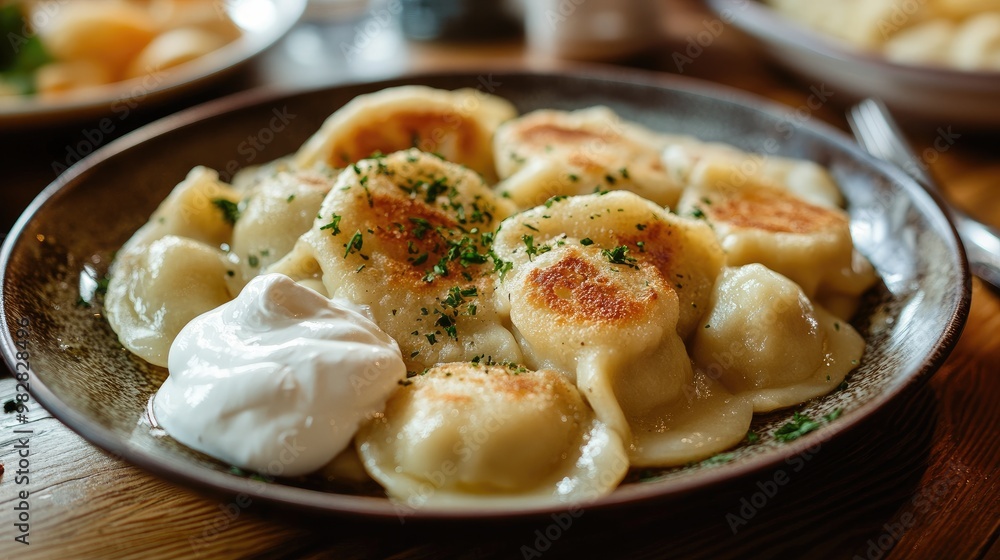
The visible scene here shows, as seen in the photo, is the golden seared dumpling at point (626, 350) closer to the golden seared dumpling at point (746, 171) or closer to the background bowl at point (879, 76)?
the golden seared dumpling at point (746, 171)

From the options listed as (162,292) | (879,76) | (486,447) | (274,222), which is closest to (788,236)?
(486,447)

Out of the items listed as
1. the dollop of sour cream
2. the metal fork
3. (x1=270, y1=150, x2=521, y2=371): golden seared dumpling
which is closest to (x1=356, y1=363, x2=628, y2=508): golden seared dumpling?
the dollop of sour cream

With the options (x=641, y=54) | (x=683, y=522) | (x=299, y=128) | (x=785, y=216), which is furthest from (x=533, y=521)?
(x=641, y=54)

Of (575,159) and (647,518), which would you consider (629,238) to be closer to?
(575,159)

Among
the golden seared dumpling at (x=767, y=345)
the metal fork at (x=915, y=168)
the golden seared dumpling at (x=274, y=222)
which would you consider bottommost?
the metal fork at (x=915, y=168)

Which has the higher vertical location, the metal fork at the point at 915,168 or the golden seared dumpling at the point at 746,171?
the golden seared dumpling at the point at 746,171

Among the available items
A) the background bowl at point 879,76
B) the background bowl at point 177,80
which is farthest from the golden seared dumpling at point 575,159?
the background bowl at point 177,80
